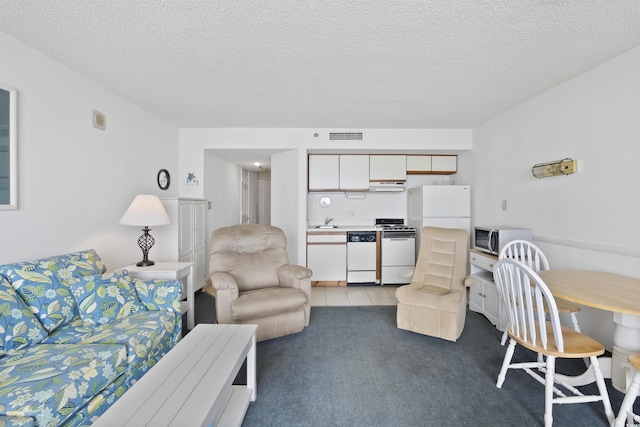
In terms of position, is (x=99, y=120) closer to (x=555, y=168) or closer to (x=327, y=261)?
(x=327, y=261)

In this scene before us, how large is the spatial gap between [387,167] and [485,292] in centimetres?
237

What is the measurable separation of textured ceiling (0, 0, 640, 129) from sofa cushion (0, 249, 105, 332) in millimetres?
1582

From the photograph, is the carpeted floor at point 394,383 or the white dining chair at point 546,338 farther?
the carpeted floor at point 394,383

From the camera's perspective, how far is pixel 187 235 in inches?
147

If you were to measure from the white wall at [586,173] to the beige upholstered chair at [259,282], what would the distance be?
2.48 metres

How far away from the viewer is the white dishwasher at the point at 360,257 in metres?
4.46

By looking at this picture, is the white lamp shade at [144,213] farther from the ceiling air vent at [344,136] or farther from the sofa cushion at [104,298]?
the ceiling air vent at [344,136]

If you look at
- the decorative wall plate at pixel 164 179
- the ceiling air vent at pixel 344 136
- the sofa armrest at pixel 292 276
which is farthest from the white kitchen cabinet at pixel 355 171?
the decorative wall plate at pixel 164 179

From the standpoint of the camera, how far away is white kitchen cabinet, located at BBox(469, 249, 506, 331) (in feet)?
9.45

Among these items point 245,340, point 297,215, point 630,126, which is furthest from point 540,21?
point 297,215

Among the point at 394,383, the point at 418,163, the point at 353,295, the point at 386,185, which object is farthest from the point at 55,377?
the point at 418,163

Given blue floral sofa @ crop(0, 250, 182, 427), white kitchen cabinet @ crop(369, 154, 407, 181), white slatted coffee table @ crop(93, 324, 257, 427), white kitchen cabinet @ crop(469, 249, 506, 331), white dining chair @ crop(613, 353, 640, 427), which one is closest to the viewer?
white slatted coffee table @ crop(93, 324, 257, 427)

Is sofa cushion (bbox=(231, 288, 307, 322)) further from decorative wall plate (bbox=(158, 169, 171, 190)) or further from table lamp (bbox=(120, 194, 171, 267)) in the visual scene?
decorative wall plate (bbox=(158, 169, 171, 190))

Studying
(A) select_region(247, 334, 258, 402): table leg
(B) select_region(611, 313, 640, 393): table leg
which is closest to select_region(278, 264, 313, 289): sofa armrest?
(A) select_region(247, 334, 258, 402): table leg
